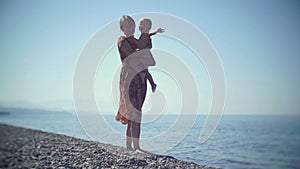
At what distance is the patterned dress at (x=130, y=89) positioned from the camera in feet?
9.60

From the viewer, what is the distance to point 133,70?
2943mm

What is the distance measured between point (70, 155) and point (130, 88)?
0.80 m

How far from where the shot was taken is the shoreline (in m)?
2.79

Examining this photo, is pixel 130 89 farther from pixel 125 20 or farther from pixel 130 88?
pixel 125 20

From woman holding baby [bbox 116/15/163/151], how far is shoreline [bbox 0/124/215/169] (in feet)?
1.05

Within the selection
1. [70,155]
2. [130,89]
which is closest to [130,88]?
[130,89]

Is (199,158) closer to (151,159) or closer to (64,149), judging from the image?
(151,159)

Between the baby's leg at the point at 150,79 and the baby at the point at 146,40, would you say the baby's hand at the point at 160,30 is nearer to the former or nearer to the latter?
the baby at the point at 146,40

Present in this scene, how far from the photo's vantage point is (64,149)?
10.1ft

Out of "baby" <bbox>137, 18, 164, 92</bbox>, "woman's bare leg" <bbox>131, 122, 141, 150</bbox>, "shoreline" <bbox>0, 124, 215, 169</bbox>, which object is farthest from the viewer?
"woman's bare leg" <bbox>131, 122, 141, 150</bbox>

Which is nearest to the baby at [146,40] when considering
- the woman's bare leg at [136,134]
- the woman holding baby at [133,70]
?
the woman holding baby at [133,70]

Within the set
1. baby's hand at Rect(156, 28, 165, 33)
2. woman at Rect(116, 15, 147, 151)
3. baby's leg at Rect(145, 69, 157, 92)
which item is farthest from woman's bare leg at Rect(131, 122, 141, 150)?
baby's hand at Rect(156, 28, 165, 33)

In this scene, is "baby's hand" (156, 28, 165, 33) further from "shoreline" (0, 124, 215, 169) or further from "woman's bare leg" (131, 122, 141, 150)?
"shoreline" (0, 124, 215, 169)

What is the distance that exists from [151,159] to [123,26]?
3.95 ft
